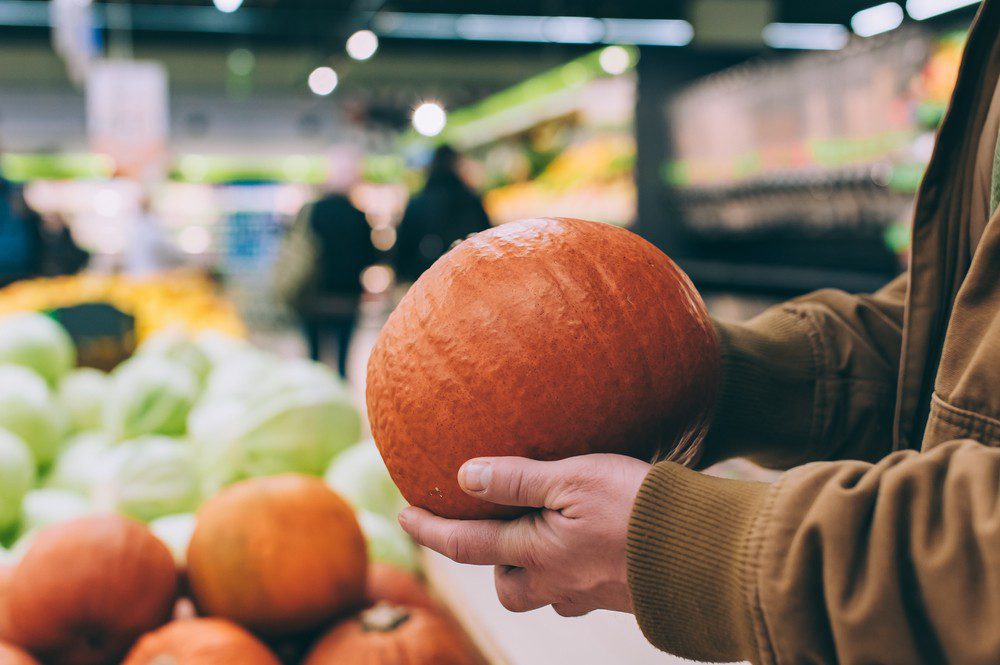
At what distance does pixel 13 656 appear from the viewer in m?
1.06

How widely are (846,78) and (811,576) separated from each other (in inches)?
175

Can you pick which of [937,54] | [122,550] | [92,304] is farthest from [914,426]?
[937,54]

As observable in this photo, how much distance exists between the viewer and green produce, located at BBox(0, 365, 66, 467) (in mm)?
1861

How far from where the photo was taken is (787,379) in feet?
3.43

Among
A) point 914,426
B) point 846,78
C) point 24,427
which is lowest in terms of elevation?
point 24,427

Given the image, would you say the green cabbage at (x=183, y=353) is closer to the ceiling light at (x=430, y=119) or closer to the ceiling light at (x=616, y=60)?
the ceiling light at (x=616, y=60)

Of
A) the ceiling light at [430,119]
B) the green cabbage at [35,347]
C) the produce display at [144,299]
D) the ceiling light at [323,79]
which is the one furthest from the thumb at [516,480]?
the ceiling light at [323,79]

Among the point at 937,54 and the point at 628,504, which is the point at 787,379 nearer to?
the point at 628,504

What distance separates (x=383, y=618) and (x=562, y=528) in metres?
0.57

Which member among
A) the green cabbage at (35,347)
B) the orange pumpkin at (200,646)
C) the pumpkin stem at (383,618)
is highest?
the green cabbage at (35,347)

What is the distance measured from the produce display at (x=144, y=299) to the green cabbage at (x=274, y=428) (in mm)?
2024

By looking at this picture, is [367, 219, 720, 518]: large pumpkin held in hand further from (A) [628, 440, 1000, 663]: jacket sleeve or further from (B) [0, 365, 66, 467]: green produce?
(B) [0, 365, 66, 467]: green produce

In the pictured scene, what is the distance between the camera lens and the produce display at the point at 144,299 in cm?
396

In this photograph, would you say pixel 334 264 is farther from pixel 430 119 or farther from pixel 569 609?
pixel 430 119
